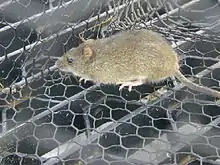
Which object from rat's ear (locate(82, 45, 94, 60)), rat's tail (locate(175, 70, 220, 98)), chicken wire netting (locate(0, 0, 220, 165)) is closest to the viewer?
chicken wire netting (locate(0, 0, 220, 165))

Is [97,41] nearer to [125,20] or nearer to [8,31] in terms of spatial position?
[125,20]

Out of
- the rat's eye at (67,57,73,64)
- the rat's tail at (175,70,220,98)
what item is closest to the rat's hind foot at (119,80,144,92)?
the rat's tail at (175,70,220,98)

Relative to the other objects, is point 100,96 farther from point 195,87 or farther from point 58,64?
point 195,87

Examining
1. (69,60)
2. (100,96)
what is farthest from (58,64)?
(100,96)

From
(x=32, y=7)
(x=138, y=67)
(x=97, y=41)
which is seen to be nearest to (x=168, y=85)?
(x=138, y=67)

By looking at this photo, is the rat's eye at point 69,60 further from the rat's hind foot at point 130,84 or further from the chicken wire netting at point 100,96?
the rat's hind foot at point 130,84

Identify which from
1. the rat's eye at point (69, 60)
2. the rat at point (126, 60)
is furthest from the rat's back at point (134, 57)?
the rat's eye at point (69, 60)

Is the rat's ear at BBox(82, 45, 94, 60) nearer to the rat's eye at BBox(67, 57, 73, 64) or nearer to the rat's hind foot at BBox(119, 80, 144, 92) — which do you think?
the rat's eye at BBox(67, 57, 73, 64)

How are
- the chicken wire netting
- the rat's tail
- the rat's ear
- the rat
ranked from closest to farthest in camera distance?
the chicken wire netting
the rat's tail
the rat
the rat's ear
